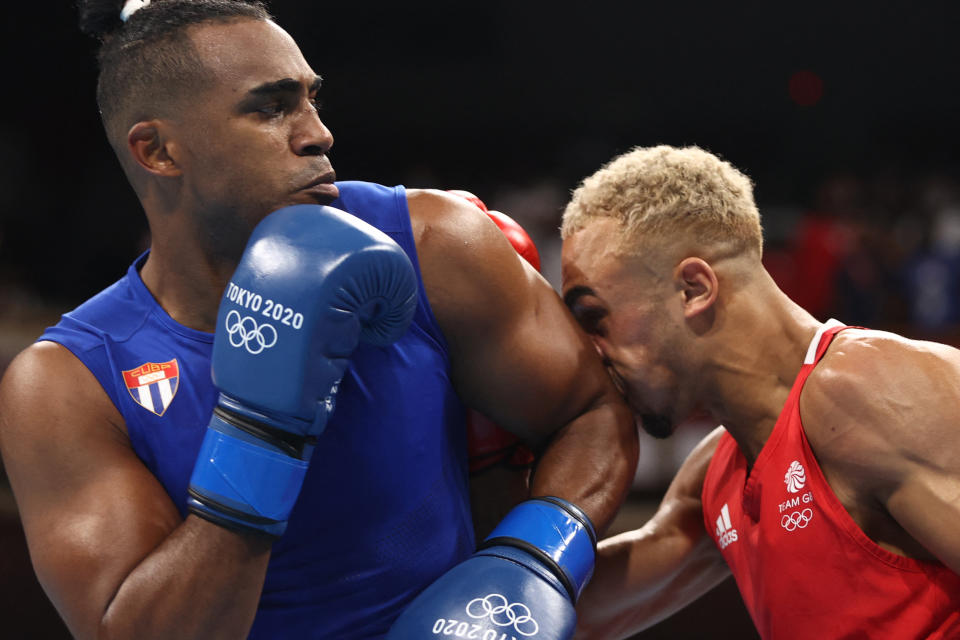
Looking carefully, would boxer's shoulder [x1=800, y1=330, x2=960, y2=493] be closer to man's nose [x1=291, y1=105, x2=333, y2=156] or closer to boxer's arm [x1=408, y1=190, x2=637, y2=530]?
boxer's arm [x1=408, y1=190, x2=637, y2=530]

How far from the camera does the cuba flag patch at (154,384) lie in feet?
5.80

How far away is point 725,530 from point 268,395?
3.95 ft

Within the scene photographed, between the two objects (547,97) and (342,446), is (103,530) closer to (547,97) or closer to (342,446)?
(342,446)

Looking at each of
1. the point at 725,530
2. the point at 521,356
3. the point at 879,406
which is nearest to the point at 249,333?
the point at 521,356

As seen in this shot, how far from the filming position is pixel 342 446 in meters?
1.84

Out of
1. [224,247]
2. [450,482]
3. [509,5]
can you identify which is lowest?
[509,5]

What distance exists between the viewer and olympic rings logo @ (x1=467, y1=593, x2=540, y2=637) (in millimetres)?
1639

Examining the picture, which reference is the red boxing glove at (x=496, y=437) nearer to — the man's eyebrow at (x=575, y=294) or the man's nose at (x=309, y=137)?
the man's eyebrow at (x=575, y=294)

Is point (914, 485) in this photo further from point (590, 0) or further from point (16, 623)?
point (590, 0)

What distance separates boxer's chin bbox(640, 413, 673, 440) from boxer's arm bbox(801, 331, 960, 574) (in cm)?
40

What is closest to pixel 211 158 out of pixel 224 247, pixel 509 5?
pixel 224 247

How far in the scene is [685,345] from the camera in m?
2.19

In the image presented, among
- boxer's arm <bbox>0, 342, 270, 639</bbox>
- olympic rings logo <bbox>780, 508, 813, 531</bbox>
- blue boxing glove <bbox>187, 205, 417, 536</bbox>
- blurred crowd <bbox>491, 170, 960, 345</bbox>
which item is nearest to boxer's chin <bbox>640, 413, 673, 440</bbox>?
olympic rings logo <bbox>780, 508, 813, 531</bbox>

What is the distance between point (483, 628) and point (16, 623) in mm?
2702
